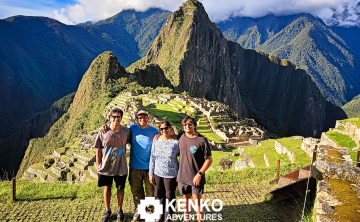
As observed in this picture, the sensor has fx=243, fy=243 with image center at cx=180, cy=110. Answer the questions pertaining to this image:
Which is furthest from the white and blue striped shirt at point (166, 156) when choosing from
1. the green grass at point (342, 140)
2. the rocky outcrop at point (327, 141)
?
the green grass at point (342, 140)

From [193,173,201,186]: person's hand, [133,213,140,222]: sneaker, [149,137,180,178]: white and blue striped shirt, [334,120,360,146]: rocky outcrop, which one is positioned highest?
[149,137,180,178]: white and blue striped shirt

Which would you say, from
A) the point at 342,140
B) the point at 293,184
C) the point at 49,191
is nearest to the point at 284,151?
the point at 342,140

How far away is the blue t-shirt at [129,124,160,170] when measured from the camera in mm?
5223

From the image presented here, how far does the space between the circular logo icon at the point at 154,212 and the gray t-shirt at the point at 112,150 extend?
2.84 feet

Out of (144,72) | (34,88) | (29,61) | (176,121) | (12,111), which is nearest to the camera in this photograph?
(176,121)

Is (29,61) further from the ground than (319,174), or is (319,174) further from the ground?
(29,61)

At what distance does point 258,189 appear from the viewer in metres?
7.25

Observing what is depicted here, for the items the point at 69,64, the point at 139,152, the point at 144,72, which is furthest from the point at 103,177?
the point at 69,64

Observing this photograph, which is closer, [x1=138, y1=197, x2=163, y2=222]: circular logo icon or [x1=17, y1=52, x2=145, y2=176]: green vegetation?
[x1=138, y1=197, x2=163, y2=222]: circular logo icon

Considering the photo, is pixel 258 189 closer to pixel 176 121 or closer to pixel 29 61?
pixel 176 121

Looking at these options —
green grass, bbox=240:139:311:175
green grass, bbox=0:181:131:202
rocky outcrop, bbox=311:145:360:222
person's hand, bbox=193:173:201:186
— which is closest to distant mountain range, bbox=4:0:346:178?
green grass, bbox=240:139:311:175

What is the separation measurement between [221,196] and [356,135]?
7.03 meters

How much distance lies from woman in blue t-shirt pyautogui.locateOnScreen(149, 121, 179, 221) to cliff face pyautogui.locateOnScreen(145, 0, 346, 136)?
106 m

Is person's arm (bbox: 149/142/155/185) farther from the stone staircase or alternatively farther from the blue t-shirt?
the stone staircase
